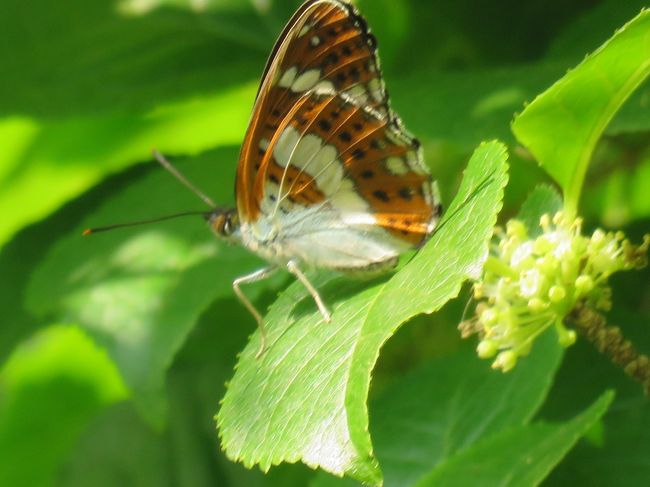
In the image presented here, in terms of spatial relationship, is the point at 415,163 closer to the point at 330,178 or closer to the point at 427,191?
the point at 427,191

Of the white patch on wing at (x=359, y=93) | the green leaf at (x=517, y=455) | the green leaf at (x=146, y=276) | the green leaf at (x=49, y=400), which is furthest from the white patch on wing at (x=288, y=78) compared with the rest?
the green leaf at (x=49, y=400)

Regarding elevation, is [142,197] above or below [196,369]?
above

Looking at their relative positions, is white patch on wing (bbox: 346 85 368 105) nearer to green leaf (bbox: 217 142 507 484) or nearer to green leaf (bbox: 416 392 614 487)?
green leaf (bbox: 217 142 507 484)

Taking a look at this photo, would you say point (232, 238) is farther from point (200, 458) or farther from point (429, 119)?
point (200, 458)

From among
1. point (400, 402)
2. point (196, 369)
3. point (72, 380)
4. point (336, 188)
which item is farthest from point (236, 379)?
point (72, 380)

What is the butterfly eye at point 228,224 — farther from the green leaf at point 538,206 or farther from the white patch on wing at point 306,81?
the green leaf at point 538,206

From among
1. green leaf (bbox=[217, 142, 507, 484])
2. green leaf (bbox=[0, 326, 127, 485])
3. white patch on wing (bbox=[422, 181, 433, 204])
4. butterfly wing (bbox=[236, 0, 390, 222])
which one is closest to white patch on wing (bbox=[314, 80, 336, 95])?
butterfly wing (bbox=[236, 0, 390, 222])

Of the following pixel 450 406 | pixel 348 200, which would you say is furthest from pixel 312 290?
pixel 450 406
